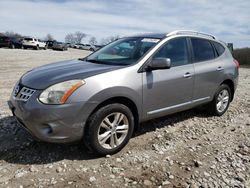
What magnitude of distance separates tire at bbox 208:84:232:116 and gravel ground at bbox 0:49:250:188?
25.0 inches

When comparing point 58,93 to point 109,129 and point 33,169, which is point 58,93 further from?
point 33,169

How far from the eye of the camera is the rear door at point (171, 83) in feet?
14.0

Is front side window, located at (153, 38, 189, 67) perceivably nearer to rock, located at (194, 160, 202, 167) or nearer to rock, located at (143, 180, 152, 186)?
rock, located at (194, 160, 202, 167)

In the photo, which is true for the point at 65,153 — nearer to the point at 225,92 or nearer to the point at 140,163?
the point at 140,163

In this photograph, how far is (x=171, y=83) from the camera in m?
4.54

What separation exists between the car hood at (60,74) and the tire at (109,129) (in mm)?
526

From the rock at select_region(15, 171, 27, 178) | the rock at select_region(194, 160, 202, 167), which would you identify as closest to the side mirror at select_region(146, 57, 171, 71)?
the rock at select_region(194, 160, 202, 167)

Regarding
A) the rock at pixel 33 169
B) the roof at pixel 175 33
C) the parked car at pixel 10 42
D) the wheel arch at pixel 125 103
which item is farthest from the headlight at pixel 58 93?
the parked car at pixel 10 42

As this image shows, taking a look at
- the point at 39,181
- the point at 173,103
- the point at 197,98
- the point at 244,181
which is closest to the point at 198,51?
the point at 197,98

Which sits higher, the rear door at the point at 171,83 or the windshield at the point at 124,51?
the windshield at the point at 124,51

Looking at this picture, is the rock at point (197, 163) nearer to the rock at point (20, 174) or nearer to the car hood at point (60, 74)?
the car hood at point (60, 74)

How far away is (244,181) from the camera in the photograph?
11.3 feet

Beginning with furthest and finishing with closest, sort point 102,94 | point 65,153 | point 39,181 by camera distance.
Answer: point 65,153, point 102,94, point 39,181

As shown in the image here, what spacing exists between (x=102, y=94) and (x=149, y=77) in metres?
0.89
